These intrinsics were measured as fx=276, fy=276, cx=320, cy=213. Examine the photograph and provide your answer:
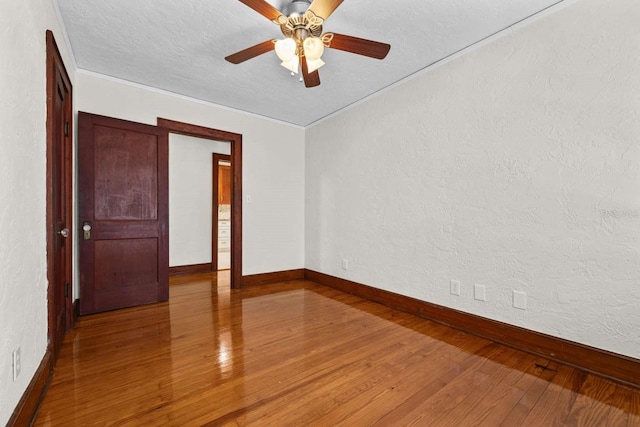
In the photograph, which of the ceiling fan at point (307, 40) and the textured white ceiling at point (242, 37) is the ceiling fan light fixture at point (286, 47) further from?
the textured white ceiling at point (242, 37)

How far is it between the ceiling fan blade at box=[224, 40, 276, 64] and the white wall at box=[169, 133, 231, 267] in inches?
120

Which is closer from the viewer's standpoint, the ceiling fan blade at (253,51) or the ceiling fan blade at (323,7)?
the ceiling fan blade at (323,7)

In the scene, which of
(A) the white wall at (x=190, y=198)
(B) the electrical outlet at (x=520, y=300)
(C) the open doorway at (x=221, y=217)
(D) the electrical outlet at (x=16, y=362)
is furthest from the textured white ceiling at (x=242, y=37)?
(D) the electrical outlet at (x=16, y=362)

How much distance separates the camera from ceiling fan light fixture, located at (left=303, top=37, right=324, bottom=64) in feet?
6.28

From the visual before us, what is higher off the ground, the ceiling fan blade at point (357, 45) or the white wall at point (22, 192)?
the ceiling fan blade at point (357, 45)

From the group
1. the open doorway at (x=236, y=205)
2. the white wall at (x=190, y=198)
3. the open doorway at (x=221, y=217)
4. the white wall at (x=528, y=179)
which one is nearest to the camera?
the white wall at (x=528, y=179)

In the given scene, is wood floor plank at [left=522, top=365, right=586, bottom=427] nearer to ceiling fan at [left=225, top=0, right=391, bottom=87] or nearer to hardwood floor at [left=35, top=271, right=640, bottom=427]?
hardwood floor at [left=35, top=271, right=640, bottom=427]

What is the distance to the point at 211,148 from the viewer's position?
504cm

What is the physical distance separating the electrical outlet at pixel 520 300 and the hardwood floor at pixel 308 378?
0.34 metres

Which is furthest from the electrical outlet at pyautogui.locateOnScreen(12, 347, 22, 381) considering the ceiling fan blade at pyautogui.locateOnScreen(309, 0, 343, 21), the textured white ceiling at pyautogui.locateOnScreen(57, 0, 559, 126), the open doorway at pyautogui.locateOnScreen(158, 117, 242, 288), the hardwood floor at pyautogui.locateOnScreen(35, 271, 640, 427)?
the open doorway at pyautogui.locateOnScreen(158, 117, 242, 288)

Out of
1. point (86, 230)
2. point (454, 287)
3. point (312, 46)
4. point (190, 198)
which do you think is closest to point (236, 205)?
point (190, 198)

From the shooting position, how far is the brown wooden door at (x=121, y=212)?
9.29 feet

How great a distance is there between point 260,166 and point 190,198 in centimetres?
160

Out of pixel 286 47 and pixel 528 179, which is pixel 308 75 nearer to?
pixel 286 47
